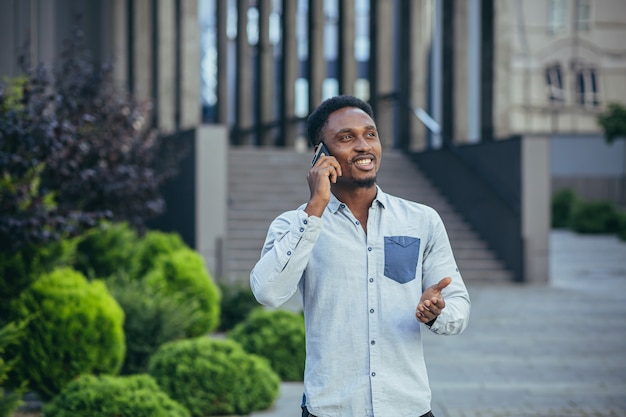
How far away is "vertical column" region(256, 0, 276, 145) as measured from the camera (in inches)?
1238

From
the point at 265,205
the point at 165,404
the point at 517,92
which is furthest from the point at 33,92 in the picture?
the point at 517,92

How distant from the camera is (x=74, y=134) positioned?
992 centimetres

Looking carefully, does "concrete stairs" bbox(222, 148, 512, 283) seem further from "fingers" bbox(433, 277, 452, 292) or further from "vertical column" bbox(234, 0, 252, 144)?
"fingers" bbox(433, 277, 452, 292)

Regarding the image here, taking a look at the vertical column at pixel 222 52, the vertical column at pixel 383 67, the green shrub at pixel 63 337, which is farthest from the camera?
the vertical column at pixel 222 52

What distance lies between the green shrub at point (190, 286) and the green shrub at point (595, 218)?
1895 cm

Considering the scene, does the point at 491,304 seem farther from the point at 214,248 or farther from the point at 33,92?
the point at 33,92

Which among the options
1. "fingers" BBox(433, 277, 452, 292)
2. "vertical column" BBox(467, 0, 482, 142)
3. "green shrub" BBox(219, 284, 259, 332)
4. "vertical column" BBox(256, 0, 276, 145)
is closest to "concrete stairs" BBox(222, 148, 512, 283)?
"green shrub" BBox(219, 284, 259, 332)

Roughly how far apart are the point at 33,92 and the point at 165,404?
4504mm

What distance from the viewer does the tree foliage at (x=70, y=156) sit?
8.55 m

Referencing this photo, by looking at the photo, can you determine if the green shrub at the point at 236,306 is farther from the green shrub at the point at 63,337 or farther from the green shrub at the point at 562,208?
the green shrub at the point at 562,208

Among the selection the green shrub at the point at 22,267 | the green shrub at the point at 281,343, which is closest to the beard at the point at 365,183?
the green shrub at the point at 281,343

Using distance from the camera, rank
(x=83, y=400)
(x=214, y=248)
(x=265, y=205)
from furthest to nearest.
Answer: (x=265, y=205) → (x=214, y=248) → (x=83, y=400)

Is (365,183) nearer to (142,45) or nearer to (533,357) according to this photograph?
(533,357)

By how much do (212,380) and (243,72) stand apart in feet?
85.0
